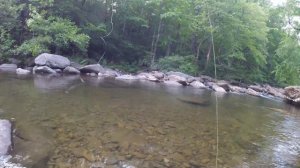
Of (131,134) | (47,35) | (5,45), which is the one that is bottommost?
(131,134)

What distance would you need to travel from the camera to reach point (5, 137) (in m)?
4.29

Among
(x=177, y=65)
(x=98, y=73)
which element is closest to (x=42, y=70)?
(x=98, y=73)

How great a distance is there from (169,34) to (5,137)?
2086 cm

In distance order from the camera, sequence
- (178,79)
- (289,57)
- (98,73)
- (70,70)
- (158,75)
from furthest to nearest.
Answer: (289,57) → (158,75) → (178,79) → (98,73) → (70,70)

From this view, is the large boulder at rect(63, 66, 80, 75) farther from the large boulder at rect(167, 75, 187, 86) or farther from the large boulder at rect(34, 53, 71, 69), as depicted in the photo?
the large boulder at rect(167, 75, 187, 86)

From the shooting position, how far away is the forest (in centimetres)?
1897

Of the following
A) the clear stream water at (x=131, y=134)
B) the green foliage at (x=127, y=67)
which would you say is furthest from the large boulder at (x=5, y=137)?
the green foliage at (x=127, y=67)

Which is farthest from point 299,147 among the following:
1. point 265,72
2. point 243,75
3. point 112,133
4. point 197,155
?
point 265,72

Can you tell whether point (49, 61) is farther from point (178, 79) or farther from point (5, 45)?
point (178, 79)

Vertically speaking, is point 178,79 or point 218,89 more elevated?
point 178,79

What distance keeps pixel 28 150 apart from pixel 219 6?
778 inches

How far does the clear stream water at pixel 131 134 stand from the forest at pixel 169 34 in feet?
34.0

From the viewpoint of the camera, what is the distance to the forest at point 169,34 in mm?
18969

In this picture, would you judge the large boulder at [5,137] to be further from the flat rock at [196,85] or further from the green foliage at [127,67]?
the green foliage at [127,67]
